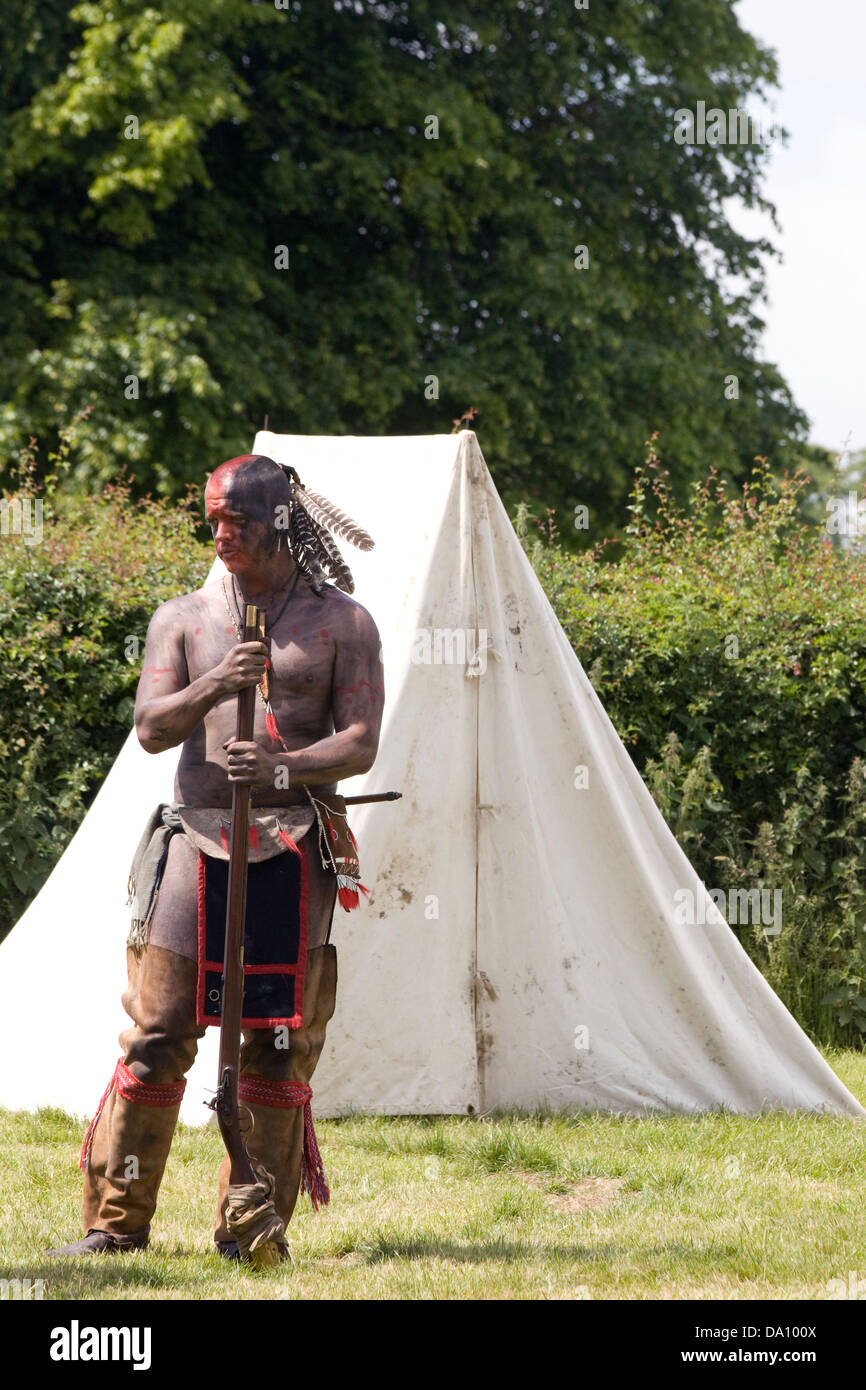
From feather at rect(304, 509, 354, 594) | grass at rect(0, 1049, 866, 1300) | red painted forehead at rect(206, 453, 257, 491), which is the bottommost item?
grass at rect(0, 1049, 866, 1300)

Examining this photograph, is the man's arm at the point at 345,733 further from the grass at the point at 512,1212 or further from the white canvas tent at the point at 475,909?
the white canvas tent at the point at 475,909

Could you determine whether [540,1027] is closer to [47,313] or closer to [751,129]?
[47,313]

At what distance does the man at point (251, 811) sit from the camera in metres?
3.83

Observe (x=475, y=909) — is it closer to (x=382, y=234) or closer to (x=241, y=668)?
(x=241, y=668)

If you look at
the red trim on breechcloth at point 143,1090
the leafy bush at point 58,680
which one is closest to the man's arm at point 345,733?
the red trim on breechcloth at point 143,1090

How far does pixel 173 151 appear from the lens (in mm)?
11555

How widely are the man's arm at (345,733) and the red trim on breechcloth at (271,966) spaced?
0.21 meters

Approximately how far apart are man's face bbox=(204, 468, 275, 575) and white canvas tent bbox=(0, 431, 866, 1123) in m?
1.91

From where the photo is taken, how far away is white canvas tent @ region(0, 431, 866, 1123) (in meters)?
5.73

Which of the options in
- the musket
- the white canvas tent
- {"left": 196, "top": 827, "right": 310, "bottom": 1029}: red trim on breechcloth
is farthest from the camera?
the white canvas tent

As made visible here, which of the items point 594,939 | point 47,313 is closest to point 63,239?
point 47,313

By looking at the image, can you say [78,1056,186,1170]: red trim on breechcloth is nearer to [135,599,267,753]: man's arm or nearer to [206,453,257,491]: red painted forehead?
[135,599,267,753]: man's arm
